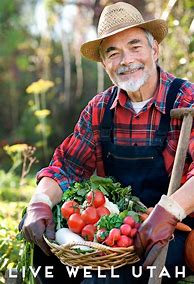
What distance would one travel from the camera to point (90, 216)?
2.94m

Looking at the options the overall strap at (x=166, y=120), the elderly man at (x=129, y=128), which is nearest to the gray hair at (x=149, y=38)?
the elderly man at (x=129, y=128)

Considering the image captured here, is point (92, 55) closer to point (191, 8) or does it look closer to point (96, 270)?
point (96, 270)

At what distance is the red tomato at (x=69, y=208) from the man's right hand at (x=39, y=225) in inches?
4.7

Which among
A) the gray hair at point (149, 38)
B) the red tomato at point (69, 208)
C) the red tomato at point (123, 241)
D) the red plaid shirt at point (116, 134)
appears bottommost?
the red tomato at point (123, 241)

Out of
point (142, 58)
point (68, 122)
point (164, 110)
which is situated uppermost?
point (142, 58)

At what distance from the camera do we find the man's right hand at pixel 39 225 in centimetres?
311

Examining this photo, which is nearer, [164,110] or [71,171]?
[164,110]

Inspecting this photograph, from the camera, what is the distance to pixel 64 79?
35.0 ft

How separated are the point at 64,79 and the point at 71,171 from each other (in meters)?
7.22

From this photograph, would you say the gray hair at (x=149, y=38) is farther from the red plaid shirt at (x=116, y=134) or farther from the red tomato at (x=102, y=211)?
the red tomato at (x=102, y=211)

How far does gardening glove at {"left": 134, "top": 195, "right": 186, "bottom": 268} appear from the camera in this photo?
9.11ft

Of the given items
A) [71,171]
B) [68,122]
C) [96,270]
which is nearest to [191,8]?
[71,171]

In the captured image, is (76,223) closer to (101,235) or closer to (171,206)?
(101,235)

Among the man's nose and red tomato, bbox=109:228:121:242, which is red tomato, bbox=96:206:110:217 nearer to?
red tomato, bbox=109:228:121:242
